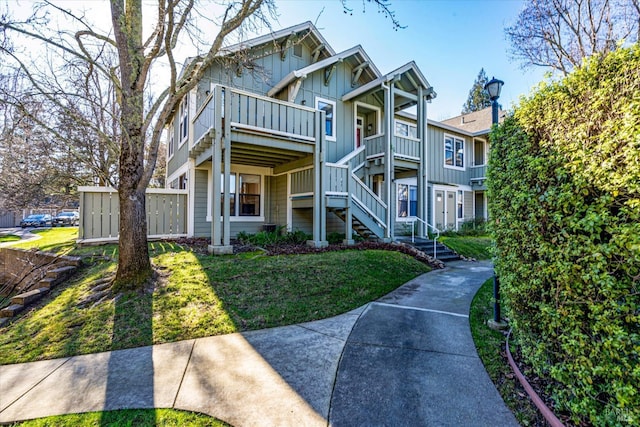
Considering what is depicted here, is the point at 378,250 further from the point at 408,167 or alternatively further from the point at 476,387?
the point at 476,387

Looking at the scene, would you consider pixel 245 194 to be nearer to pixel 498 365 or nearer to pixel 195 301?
pixel 195 301

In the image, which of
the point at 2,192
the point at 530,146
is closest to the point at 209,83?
the point at 530,146

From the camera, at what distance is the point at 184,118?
12.4 m

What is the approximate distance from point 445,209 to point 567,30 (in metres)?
9.67

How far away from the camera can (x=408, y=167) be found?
12.4 meters

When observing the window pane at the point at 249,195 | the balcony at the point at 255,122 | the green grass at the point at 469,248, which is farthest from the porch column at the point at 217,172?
the green grass at the point at 469,248

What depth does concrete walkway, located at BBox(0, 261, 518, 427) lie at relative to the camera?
8.51ft

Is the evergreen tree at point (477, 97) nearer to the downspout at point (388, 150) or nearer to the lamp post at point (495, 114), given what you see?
the downspout at point (388, 150)

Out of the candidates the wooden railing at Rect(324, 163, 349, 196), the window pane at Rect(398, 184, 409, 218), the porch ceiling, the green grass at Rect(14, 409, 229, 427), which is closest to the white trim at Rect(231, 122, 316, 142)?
the porch ceiling

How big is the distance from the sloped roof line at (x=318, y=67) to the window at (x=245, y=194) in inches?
136

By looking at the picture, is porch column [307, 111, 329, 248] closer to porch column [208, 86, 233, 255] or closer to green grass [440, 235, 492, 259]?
porch column [208, 86, 233, 255]

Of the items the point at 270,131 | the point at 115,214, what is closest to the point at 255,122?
the point at 270,131

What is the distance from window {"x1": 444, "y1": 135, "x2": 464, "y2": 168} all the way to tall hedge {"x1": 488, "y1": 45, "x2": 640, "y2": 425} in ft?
49.1

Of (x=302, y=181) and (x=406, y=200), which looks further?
(x=406, y=200)
